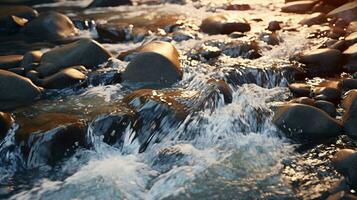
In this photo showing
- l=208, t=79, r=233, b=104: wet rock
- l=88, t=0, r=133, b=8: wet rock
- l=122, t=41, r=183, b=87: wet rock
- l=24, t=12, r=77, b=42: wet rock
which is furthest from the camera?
l=88, t=0, r=133, b=8: wet rock

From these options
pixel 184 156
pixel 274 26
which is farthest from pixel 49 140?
pixel 274 26

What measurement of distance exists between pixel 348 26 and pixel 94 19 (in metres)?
7.03

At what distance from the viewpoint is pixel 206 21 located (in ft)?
33.3

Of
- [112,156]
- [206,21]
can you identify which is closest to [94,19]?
[206,21]

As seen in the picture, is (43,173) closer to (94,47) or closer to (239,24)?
(94,47)

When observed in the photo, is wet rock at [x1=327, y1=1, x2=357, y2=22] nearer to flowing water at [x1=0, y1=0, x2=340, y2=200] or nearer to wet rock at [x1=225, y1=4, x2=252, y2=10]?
wet rock at [x1=225, y1=4, x2=252, y2=10]

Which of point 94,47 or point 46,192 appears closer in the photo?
point 46,192

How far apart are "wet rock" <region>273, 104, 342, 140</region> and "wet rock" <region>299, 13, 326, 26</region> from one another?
4.86 metres

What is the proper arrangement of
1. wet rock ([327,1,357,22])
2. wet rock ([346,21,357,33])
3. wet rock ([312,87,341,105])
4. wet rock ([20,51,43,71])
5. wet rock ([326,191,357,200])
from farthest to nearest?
wet rock ([327,1,357,22]) < wet rock ([346,21,357,33]) < wet rock ([20,51,43,71]) < wet rock ([312,87,341,105]) < wet rock ([326,191,357,200])

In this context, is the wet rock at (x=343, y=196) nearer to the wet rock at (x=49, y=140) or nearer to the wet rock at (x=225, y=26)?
the wet rock at (x=49, y=140)

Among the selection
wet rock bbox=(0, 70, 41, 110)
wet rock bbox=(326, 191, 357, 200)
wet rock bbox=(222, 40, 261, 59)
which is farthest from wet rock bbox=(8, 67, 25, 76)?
wet rock bbox=(326, 191, 357, 200)

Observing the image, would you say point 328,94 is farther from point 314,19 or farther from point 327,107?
point 314,19

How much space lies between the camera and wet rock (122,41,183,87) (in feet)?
23.2

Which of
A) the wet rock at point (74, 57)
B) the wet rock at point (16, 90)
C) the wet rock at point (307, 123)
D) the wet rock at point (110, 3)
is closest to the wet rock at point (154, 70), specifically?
the wet rock at point (74, 57)
